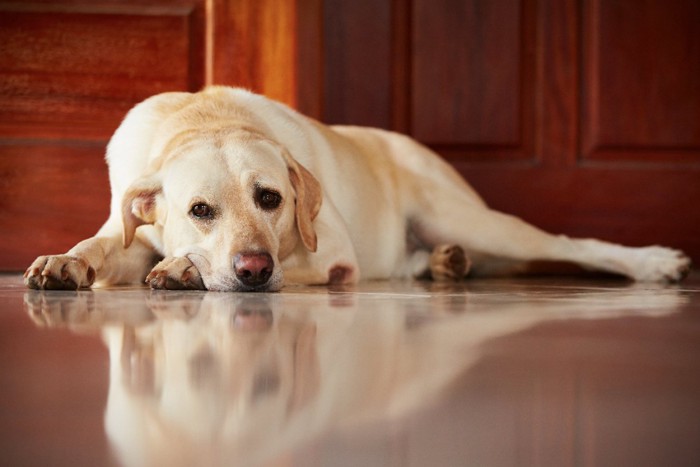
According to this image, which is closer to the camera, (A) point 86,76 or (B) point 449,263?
(B) point 449,263

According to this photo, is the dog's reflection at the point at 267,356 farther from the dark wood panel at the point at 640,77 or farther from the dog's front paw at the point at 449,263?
the dark wood panel at the point at 640,77

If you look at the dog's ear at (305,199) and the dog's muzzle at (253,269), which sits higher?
the dog's ear at (305,199)

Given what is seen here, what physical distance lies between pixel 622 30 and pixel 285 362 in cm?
348

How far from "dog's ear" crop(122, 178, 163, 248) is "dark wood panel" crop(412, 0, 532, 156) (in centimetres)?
181

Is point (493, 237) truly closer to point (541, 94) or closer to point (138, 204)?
point (541, 94)

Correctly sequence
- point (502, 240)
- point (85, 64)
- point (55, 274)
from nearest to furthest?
point (55, 274)
point (502, 240)
point (85, 64)

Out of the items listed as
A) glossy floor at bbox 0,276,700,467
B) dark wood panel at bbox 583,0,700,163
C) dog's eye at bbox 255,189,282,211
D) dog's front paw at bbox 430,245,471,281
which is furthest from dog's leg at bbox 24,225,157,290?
dark wood panel at bbox 583,0,700,163

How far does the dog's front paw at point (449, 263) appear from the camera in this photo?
3.33 metres

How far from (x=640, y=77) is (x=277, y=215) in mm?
2296

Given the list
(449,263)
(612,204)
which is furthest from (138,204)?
(612,204)

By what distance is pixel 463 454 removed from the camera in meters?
0.72

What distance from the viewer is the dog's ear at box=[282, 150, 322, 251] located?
272 centimetres

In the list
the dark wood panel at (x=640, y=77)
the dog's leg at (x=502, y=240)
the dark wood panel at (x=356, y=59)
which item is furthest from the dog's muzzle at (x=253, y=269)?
the dark wood panel at (x=640, y=77)

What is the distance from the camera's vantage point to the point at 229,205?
246 cm
